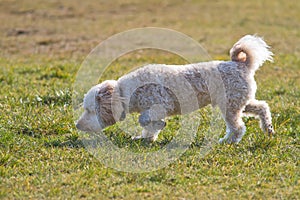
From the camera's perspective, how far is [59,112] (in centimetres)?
760

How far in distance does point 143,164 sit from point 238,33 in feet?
30.7

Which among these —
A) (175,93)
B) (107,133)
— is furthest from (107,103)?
(175,93)

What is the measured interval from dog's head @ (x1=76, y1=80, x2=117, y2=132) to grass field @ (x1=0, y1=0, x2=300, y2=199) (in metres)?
0.26

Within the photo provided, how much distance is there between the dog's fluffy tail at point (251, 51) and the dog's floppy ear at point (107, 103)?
1567 mm

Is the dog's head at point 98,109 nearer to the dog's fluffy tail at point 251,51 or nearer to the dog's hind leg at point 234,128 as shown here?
the dog's hind leg at point 234,128

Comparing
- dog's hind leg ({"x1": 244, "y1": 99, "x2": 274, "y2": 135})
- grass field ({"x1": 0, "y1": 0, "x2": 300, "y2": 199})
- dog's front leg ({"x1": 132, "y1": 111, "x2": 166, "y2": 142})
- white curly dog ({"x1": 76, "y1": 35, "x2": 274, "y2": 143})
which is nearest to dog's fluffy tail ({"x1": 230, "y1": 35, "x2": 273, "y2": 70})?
white curly dog ({"x1": 76, "y1": 35, "x2": 274, "y2": 143})

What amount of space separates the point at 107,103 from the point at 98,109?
13cm

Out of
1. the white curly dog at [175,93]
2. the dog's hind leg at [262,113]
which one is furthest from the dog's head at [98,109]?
the dog's hind leg at [262,113]

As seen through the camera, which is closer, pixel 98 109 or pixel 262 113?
pixel 98 109

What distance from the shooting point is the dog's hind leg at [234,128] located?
6.63 m

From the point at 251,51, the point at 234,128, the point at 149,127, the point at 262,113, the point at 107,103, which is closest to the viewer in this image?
the point at 107,103

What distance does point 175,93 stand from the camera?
6562 mm

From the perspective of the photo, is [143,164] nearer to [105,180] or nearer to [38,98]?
[105,180]

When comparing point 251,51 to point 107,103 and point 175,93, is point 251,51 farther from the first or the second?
point 107,103
